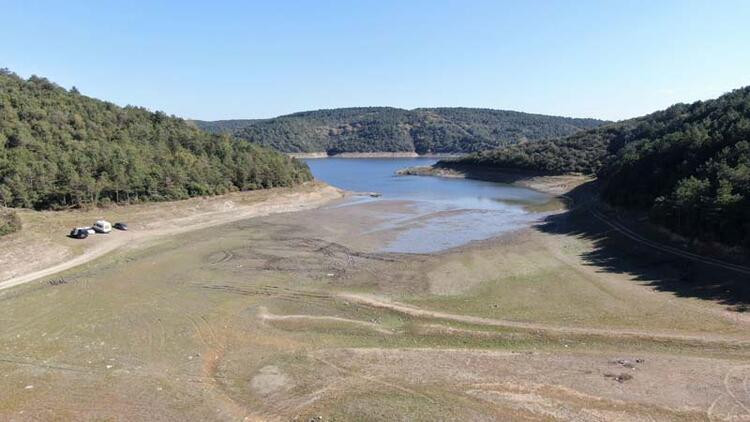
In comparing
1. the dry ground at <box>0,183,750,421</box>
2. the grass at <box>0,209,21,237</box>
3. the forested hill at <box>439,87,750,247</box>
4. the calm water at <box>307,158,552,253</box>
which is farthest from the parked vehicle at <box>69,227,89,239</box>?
the forested hill at <box>439,87,750,247</box>

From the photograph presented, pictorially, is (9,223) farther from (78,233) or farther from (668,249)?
(668,249)

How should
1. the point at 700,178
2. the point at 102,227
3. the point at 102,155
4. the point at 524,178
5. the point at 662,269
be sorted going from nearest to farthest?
the point at 662,269
the point at 700,178
the point at 102,227
the point at 102,155
the point at 524,178

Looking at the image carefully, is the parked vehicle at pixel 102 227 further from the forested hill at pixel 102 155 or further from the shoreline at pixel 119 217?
the forested hill at pixel 102 155

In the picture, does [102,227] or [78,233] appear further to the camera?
[102,227]

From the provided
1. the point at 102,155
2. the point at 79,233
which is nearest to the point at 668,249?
the point at 79,233

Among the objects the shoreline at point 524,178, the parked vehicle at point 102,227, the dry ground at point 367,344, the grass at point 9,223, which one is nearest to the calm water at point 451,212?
the shoreline at point 524,178

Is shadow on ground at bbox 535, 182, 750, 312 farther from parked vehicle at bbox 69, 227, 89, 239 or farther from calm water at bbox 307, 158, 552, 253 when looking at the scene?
parked vehicle at bbox 69, 227, 89, 239

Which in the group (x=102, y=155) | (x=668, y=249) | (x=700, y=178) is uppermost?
(x=102, y=155)
